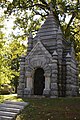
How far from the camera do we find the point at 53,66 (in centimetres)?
1764

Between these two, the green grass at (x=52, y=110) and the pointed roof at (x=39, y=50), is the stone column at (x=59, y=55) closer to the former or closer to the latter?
the pointed roof at (x=39, y=50)

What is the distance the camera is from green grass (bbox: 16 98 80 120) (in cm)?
1197

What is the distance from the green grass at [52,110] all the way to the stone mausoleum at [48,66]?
8.52 ft

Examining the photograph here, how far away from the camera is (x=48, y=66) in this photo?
17984 millimetres

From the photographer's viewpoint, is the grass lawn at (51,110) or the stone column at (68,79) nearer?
the grass lawn at (51,110)

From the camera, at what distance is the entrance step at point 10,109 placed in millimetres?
13031

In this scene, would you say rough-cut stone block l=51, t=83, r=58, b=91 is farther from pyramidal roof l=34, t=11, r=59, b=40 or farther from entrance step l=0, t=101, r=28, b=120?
pyramidal roof l=34, t=11, r=59, b=40

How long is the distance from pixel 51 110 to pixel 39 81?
6.71 metres

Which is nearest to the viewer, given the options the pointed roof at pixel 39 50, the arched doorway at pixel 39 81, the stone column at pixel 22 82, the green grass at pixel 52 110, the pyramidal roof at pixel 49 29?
the green grass at pixel 52 110

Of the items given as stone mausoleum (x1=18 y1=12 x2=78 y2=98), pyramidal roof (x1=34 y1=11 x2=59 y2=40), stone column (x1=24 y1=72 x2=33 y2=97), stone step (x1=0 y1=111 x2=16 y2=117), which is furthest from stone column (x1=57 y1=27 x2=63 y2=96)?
stone step (x1=0 y1=111 x2=16 y2=117)

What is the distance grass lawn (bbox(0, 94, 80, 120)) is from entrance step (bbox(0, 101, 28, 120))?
455 millimetres

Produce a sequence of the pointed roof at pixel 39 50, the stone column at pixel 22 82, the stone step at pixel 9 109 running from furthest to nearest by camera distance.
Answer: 1. the stone column at pixel 22 82
2. the pointed roof at pixel 39 50
3. the stone step at pixel 9 109

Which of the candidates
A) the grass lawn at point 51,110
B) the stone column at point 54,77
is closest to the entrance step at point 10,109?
the grass lawn at point 51,110

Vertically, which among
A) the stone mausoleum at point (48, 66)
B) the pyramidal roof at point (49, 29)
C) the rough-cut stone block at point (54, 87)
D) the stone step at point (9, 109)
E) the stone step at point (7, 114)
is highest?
the pyramidal roof at point (49, 29)
